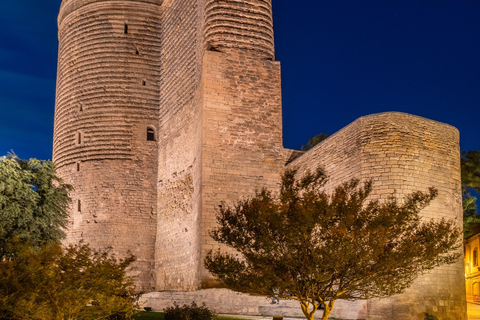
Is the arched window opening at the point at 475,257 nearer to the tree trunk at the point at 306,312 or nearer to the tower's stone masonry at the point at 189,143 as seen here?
the tower's stone masonry at the point at 189,143

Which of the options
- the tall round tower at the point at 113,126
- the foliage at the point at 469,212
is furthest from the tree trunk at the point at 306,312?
the foliage at the point at 469,212

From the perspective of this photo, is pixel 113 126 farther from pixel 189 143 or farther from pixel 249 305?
pixel 249 305

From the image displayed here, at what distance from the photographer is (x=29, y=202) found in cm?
1488

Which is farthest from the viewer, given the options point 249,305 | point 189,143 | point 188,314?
point 189,143

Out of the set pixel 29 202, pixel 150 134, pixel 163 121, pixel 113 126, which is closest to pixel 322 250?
pixel 29 202

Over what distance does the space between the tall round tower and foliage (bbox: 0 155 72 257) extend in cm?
318

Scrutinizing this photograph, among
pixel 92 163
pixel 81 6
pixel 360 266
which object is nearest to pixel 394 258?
pixel 360 266

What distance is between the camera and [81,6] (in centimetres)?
2150

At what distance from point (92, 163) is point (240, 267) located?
11236mm

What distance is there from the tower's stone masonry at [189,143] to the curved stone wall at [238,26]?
3cm

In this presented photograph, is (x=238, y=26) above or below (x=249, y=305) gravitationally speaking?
above

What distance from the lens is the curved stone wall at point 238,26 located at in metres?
16.0

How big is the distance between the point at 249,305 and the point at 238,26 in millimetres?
6981

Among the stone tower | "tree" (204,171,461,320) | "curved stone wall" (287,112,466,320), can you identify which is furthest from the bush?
"curved stone wall" (287,112,466,320)
